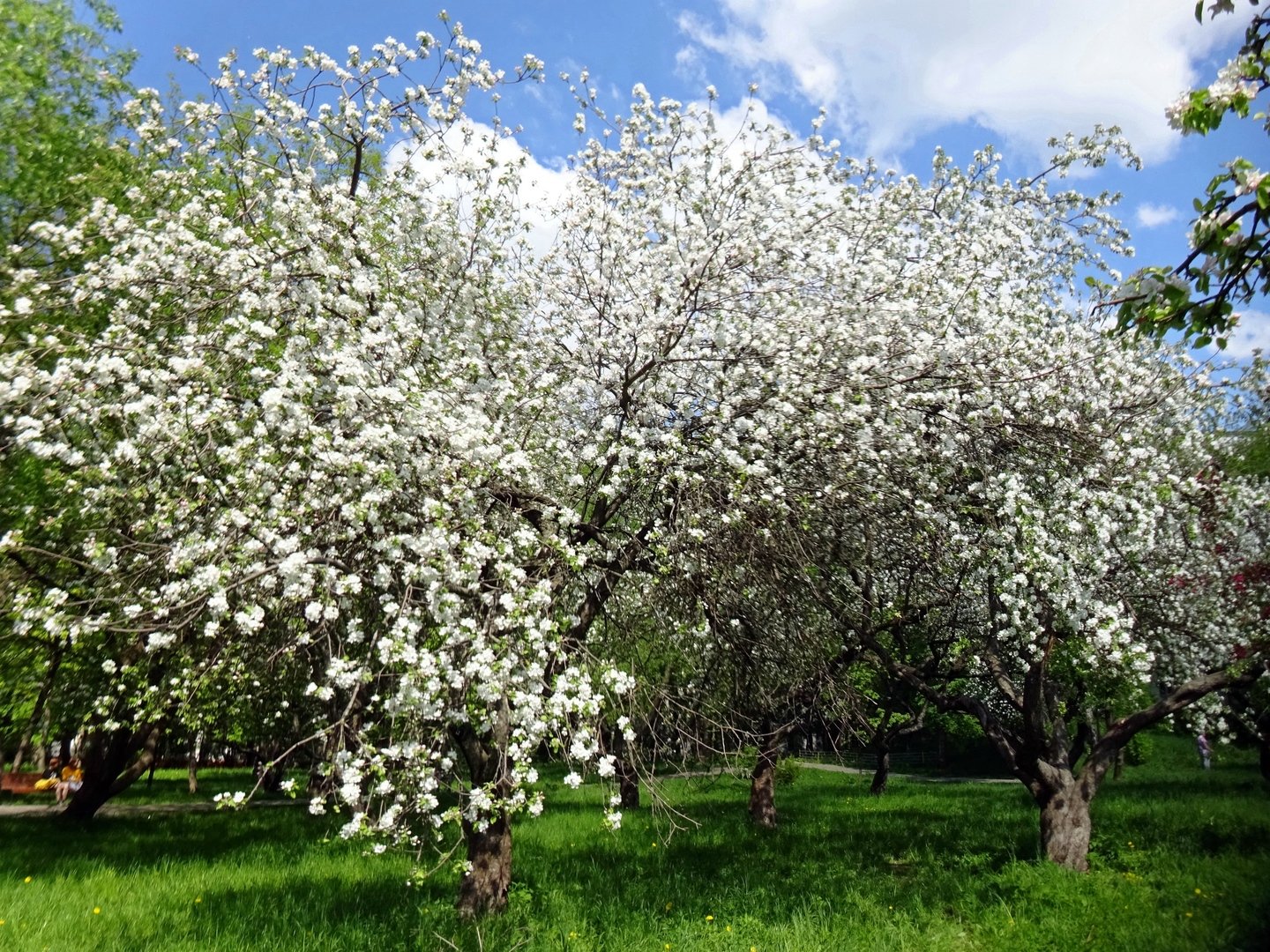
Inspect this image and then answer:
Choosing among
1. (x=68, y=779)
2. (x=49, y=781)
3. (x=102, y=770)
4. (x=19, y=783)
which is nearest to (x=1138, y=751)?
(x=102, y=770)

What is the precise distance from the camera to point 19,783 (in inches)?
1134

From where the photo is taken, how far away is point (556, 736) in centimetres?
588

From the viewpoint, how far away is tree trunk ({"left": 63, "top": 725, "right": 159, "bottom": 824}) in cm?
1605

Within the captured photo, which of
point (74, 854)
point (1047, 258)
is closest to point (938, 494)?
point (1047, 258)

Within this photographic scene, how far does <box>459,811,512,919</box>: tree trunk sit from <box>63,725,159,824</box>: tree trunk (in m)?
10.2

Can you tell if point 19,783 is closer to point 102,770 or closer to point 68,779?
point 68,779

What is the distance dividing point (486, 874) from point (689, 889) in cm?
268

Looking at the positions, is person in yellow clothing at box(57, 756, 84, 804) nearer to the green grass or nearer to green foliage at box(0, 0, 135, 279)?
the green grass

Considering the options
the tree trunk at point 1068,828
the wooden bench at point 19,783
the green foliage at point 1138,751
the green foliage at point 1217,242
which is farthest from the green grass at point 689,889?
the green foliage at point 1138,751

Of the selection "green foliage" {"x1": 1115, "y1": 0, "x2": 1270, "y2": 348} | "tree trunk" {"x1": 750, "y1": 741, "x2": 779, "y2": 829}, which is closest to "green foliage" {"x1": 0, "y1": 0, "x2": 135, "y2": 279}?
"green foliage" {"x1": 1115, "y1": 0, "x2": 1270, "y2": 348}

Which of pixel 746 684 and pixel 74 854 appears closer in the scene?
pixel 746 684

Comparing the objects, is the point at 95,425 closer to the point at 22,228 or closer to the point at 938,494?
the point at 22,228

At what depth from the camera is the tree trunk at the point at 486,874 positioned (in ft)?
27.6

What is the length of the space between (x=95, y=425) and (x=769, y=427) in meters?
5.45
